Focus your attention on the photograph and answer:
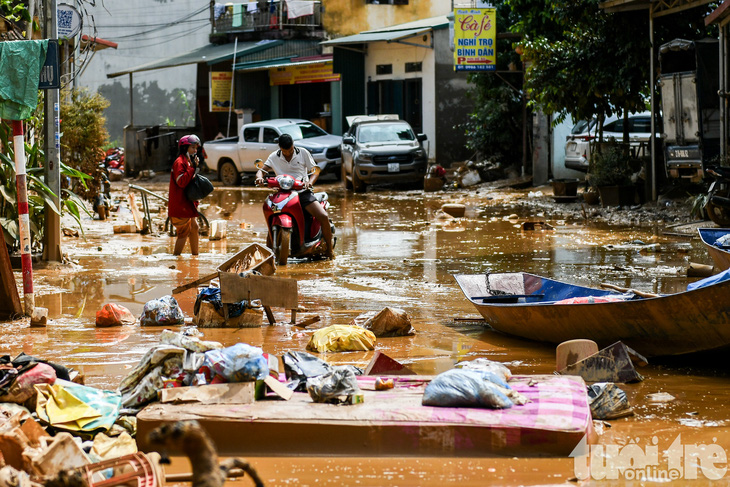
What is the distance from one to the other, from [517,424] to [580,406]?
48 cm

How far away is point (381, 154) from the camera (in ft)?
74.6

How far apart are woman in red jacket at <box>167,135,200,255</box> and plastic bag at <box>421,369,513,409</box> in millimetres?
6776

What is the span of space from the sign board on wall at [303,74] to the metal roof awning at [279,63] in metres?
0.31

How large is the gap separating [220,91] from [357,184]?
12036 mm

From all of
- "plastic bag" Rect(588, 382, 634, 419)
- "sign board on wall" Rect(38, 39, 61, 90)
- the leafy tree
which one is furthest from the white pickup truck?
"plastic bag" Rect(588, 382, 634, 419)

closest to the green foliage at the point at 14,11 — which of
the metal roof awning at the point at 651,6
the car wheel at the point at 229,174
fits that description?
the metal roof awning at the point at 651,6

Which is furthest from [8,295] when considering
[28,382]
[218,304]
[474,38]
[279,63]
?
[279,63]

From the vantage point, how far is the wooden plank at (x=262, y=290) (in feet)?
25.1

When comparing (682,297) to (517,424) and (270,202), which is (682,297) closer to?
(517,424)

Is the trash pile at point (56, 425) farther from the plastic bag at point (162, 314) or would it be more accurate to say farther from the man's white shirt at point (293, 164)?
the man's white shirt at point (293, 164)

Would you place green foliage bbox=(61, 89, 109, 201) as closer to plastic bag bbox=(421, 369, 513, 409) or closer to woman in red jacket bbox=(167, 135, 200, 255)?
woman in red jacket bbox=(167, 135, 200, 255)

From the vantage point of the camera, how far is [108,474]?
13.5ft

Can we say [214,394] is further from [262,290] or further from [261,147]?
[261,147]

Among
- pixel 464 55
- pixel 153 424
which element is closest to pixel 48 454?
pixel 153 424
